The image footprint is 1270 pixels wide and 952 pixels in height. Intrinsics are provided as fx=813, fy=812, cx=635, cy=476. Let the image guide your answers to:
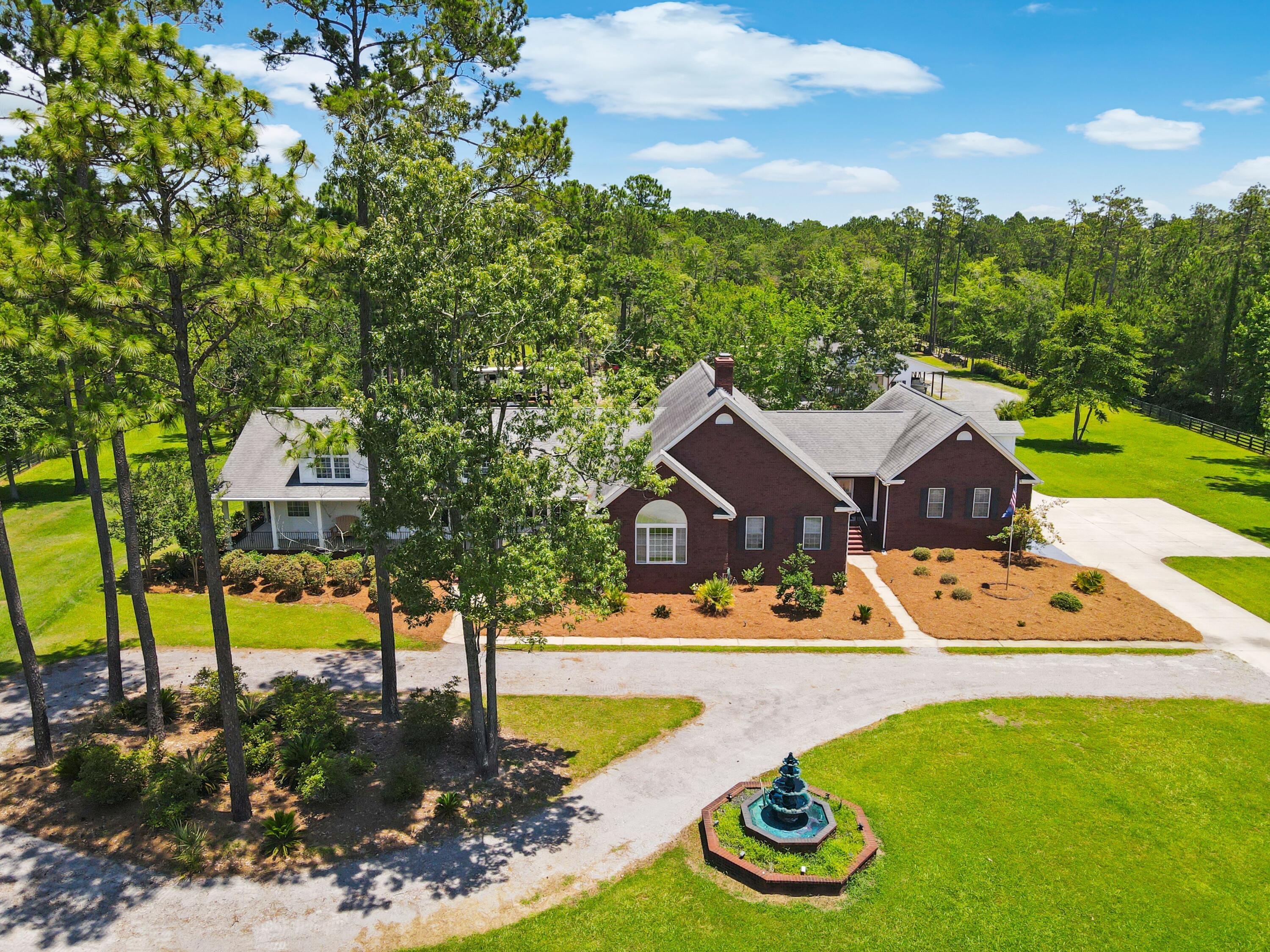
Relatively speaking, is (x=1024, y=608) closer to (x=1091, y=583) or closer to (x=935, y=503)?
(x=1091, y=583)

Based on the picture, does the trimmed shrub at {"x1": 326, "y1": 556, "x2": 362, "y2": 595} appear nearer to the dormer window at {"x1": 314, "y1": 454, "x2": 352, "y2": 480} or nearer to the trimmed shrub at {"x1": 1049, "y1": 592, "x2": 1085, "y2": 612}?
the dormer window at {"x1": 314, "y1": 454, "x2": 352, "y2": 480}

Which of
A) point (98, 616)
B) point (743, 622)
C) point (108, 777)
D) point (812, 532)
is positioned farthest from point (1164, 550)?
point (98, 616)

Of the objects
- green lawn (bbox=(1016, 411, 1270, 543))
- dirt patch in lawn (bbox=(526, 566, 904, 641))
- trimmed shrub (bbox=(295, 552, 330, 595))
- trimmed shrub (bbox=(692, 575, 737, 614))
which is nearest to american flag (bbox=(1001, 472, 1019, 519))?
dirt patch in lawn (bbox=(526, 566, 904, 641))

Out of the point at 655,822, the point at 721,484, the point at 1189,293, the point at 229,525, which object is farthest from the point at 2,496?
the point at 1189,293

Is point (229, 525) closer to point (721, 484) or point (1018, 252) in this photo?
point (721, 484)

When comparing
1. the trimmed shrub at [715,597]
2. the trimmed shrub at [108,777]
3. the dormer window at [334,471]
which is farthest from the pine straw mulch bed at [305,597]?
the trimmed shrub at [108,777]

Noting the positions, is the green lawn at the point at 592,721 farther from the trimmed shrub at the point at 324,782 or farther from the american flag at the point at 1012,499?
the american flag at the point at 1012,499
